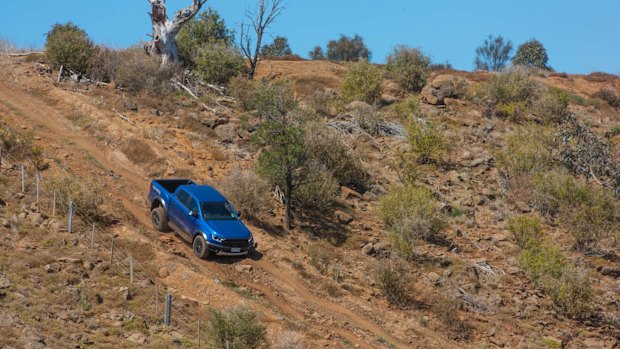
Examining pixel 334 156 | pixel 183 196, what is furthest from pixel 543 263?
pixel 183 196

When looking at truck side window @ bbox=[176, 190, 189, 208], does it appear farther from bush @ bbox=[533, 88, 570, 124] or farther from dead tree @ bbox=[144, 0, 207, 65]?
bush @ bbox=[533, 88, 570, 124]

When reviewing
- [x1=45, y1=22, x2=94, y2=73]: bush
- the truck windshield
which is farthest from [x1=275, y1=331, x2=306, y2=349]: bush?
[x1=45, y1=22, x2=94, y2=73]: bush

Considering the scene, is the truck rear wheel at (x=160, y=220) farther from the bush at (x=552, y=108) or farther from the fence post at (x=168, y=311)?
the bush at (x=552, y=108)

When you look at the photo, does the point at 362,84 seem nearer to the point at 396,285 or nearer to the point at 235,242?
the point at 396,285

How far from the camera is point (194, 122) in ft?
101

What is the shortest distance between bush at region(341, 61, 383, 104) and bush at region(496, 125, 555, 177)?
8.61 m

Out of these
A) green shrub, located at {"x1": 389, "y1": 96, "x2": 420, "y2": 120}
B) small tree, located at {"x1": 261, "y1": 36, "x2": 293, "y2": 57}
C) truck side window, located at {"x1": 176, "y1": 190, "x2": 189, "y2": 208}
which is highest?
small tree, located at {"x1": 261, "y1": 36, "x2": 293, "y2": 57}

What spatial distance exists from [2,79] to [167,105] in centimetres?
795

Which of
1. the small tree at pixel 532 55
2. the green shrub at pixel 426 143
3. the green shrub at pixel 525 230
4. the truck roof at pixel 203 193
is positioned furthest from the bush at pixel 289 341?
the small tree at pixel 532 55

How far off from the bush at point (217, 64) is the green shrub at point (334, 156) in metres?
10.6

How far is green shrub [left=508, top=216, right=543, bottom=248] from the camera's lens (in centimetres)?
2525

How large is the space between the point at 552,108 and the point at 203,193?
2458 centimetres

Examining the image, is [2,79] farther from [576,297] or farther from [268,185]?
[576,297]

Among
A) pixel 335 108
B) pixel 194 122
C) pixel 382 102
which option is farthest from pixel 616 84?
pixel 194 122
